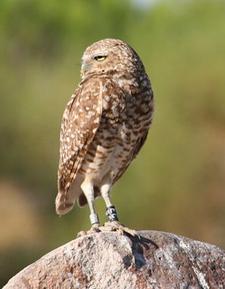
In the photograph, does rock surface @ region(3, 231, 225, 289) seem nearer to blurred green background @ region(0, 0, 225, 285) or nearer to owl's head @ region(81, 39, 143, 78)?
owl's head @ region(81, 39, 143, 78)

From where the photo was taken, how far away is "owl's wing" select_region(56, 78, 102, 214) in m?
9.03

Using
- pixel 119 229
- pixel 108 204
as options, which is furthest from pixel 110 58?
pixel 119 229

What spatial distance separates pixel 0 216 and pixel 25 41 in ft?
58.8

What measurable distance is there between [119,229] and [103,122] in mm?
1036

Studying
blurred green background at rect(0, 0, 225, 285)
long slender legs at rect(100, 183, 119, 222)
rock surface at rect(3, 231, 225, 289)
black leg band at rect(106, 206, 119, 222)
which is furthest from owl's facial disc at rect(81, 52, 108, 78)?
blurred green background at rect(0, 0, 225, 285)

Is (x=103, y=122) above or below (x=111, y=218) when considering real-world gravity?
above

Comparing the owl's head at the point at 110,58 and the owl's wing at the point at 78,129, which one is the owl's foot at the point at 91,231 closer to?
the owl's wing at the point at 78,129

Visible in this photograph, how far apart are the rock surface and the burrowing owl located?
997mm

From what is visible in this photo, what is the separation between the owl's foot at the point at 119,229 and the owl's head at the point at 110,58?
3.85 feet

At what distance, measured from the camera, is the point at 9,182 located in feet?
90.5

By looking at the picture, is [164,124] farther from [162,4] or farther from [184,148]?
[162,4]

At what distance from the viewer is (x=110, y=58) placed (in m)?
9.13

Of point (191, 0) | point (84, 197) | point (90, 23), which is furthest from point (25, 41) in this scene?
point (84, 197)

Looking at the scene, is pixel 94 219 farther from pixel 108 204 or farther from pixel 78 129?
pixel 78 129
